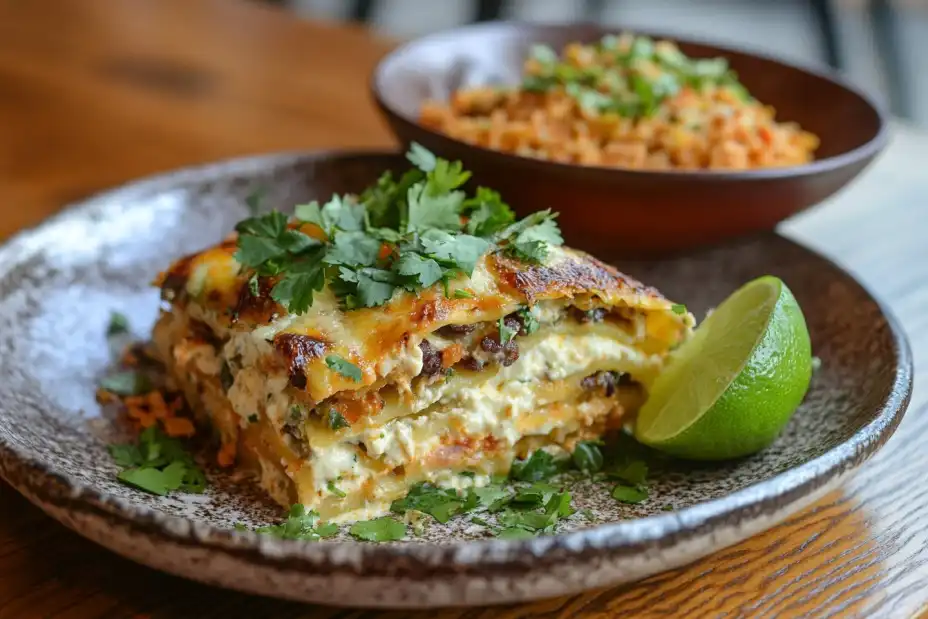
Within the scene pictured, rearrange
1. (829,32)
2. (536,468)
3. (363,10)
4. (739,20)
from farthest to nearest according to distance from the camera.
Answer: (739,20)
(363,10)
(829,32)
(536,468)

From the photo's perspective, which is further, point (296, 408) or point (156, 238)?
point (156, 238)

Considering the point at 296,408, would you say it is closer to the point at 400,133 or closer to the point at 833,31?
the point at 400,133

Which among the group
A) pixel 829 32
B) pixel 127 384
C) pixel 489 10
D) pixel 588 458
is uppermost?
pixel 829 32

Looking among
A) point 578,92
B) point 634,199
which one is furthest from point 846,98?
point 634,199

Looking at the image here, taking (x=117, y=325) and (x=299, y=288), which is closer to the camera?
(x=299, y=288)

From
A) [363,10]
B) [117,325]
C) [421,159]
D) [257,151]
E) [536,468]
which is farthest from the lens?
[363,10]

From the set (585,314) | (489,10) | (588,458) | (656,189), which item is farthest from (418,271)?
(489,10)

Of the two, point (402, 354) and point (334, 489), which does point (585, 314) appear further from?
point (334, 489)

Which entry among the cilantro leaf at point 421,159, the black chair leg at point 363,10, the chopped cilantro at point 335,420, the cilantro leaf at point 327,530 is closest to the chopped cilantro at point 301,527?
the cilantro leaf at point 327,530

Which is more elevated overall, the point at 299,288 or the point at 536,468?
the point at 299,288
